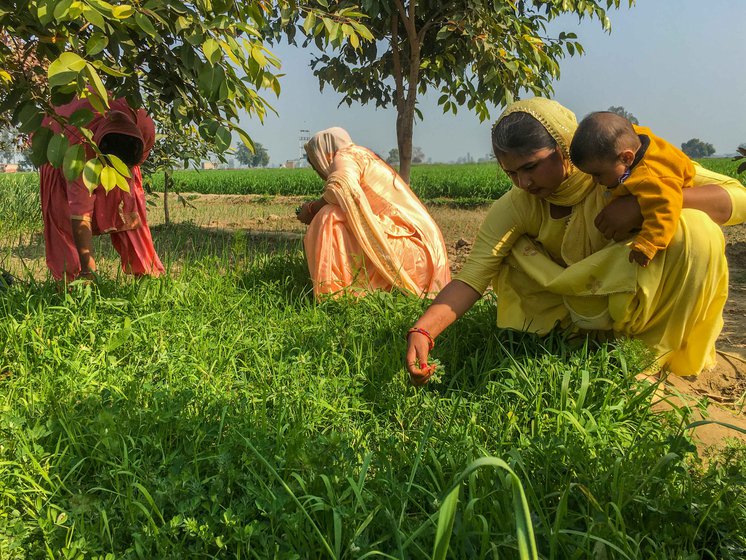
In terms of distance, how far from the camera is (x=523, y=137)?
2.11 m

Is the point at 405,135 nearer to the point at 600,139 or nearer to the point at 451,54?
the point at 451,54

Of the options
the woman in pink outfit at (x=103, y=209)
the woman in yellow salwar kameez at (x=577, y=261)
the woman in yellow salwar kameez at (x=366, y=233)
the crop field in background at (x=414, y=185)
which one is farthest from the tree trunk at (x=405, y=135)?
the crop field in background at (x=414, y=185)

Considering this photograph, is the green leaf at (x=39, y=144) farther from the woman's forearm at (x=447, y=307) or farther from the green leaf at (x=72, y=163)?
the woman's forearm at (x=447, y=307)

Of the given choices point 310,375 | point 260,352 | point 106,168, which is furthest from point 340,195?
point 106,168

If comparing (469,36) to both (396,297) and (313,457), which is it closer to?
(396,297)

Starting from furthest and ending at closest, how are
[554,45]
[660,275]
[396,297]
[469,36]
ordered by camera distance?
[554,45]
[469,36]
[396,297]
[660,275]

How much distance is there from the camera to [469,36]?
4.68 m

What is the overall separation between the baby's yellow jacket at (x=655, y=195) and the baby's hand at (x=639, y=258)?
15mm

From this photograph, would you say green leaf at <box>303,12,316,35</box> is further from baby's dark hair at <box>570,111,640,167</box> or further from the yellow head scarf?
baby's dark hair at <box>570,111,640,167</box>

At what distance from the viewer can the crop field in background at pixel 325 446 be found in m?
1.43

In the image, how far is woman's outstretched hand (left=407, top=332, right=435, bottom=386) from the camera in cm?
198

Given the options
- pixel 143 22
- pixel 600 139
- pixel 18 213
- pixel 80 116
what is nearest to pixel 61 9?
pixel 143 22

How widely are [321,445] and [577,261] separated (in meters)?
1.34

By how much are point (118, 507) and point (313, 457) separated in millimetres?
530
